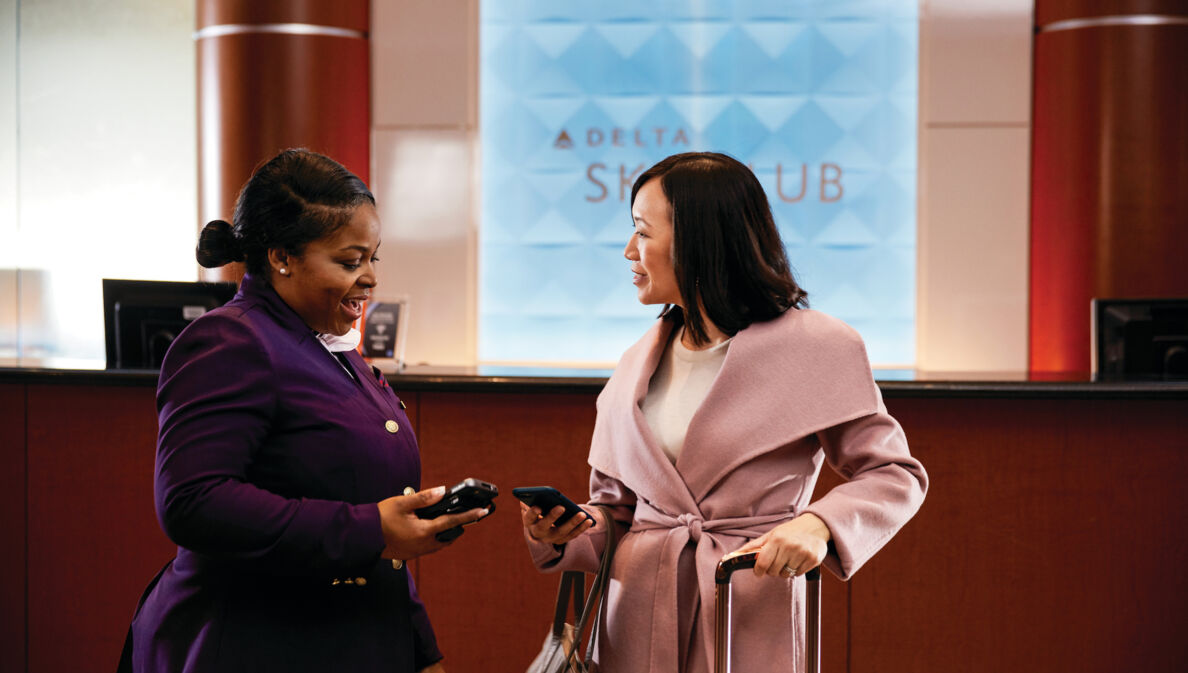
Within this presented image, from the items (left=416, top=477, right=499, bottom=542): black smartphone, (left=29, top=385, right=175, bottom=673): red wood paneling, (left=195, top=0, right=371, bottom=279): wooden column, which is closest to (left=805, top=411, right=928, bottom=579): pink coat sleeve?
(left=416, top=477, right=499, bottom=542): black smartphone

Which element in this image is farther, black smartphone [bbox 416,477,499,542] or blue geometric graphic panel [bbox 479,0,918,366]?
blue geometric graphic panel [bbox 479,0,918,366]

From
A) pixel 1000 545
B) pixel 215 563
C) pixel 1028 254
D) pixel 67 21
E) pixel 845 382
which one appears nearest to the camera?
pixel 215 563

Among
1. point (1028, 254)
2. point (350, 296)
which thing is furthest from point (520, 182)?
point (350, 296)

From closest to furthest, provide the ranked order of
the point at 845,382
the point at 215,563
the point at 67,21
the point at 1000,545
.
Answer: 1. the point at 215,563
2. the point at 845,382
3. the point at 1000,545
4. the point at 67,21

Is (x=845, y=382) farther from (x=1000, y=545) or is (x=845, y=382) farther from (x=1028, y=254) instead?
(x=1028, y=254)

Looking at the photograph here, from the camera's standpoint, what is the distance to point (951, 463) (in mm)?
2908

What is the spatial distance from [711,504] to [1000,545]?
166 centimetres

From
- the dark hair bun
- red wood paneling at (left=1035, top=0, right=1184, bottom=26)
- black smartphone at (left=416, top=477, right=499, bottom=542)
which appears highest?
red wood paneling at (left=1035, top=0, right=1184, bottom=26)

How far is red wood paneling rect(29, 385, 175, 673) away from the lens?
3.15m

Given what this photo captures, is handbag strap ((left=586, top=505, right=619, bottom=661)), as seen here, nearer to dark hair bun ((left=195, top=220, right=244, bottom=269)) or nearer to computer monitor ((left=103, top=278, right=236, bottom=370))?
dark hair bun ((left=195, top=220, right=244, bottom=269))

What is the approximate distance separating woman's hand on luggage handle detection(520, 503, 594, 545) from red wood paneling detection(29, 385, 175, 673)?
198cm

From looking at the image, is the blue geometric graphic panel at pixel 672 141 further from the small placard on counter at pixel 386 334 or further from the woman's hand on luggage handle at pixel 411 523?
the woman's hand on luggage handle at pixel 411 523

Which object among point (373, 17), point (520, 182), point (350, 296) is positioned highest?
point (373, 17)

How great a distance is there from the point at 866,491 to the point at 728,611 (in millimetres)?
288
